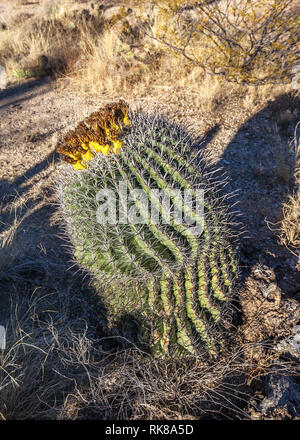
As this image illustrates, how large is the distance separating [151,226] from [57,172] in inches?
127

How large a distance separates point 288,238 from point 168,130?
2001 millimetres

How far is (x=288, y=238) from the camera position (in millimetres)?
3602

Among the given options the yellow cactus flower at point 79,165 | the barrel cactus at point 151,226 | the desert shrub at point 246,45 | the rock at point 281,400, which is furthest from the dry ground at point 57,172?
the yellow cactus flower at point 79,165

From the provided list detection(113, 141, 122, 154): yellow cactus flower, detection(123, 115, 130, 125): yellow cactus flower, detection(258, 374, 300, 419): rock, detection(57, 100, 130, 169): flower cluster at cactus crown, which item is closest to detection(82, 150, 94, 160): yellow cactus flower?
detection(57, 100, 130, 169): flower cluster at cactus crown

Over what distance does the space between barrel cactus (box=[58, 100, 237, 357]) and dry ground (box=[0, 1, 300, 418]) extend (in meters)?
0.48

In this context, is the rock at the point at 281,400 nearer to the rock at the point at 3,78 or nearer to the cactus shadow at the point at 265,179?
the cactus shadow at the point at 265,179

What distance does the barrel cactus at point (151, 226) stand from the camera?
7.32 ft

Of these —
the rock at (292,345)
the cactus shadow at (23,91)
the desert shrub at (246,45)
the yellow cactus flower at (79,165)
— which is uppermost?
the desert shrub at (246,45)

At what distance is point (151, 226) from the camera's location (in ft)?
7.39

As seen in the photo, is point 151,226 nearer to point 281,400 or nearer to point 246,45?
point 281,400

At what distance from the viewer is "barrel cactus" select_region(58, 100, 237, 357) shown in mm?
2230

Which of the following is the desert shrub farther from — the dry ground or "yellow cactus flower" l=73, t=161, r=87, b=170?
"yellow cactus flower" l=73, t=161, r=87, b=170
